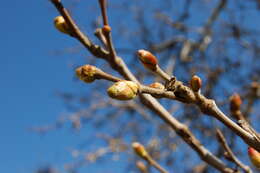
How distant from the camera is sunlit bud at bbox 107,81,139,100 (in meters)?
0.64

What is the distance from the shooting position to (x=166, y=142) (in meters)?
4.41

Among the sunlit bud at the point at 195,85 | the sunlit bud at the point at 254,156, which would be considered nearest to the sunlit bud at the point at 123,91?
the sunlit bud at the point at 195,85

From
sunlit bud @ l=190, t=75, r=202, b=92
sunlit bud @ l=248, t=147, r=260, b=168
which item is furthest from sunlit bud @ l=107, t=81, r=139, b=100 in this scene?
sunlit bud @ l=248, t=147, r=260, b=168

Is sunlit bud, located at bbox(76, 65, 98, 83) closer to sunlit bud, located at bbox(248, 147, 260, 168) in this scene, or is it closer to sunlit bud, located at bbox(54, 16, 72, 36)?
sunlit bud, located at bbox(54, 16, 72, 36)

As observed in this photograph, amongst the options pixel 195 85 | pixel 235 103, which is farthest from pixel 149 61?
pixel 235 103

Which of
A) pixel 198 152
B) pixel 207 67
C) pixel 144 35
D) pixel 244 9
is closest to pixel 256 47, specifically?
pixel 244 9

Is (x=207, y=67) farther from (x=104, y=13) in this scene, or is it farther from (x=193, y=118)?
(x=104, y=13)

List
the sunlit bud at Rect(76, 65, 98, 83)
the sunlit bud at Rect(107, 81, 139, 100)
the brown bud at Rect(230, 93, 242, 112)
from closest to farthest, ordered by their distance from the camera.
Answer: the sunlit bud at Rect(107, 81, 139, 100)
the sunlit bud at Rect(76, 65, 98, 83)
the brown bud at Rect(230, 93, 242, 112)

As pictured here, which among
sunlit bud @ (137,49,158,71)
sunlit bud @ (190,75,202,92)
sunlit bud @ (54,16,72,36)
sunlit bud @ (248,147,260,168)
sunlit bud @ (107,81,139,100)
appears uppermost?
sunlit bud @ (54,16,72,36)

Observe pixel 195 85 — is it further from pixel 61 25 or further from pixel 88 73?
pixel 61 25

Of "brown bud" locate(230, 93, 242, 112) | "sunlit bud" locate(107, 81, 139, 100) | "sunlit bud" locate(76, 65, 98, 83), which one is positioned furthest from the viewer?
"brown bud" locate(230, 93, 242, 112)

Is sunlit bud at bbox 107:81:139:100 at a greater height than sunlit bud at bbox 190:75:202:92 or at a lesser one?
greater

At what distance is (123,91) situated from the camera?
635 mm

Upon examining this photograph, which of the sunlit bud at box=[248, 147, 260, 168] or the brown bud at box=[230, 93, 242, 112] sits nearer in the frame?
the sunlit bud at box=[248, 147, 260, 168]
